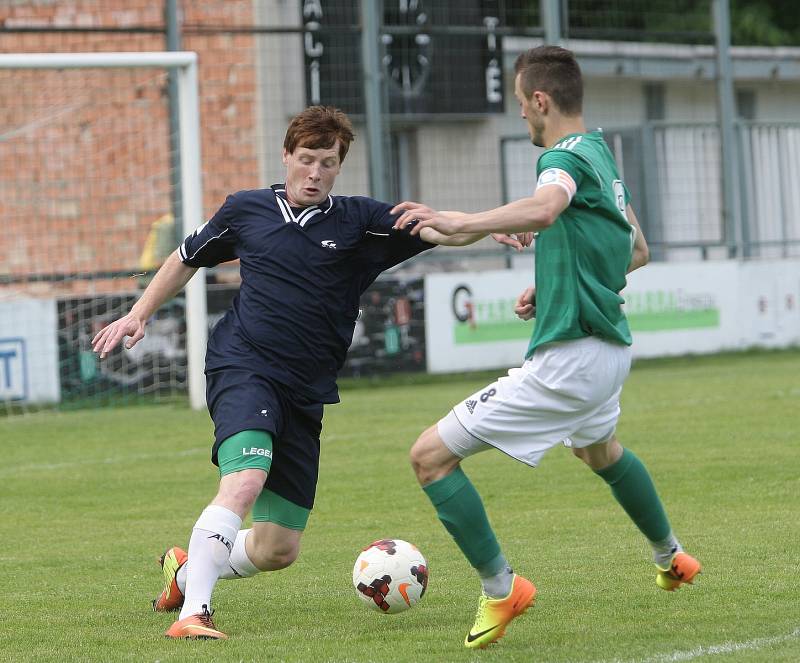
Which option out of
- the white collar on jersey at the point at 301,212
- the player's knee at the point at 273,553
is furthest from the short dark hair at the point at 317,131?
the player's knee at the point at 273,553

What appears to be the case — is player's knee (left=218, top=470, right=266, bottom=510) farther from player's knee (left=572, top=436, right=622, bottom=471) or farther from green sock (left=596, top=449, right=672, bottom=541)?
green sock (left=596, top=449, right=672, bottom=541)

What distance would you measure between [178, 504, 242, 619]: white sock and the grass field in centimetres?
17

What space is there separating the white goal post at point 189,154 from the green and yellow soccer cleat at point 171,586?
27.2 feet

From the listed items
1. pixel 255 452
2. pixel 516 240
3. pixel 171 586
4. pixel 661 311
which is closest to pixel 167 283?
pixel 255 452

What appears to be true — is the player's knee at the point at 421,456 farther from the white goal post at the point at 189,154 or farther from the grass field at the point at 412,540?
the white goal post at the point at 189,154

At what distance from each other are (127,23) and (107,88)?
389cm

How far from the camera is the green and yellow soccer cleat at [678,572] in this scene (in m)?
5.70

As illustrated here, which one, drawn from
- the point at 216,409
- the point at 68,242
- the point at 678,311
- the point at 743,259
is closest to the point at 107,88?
the point at 68,242

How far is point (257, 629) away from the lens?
222 inches

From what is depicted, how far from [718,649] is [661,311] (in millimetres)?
14565

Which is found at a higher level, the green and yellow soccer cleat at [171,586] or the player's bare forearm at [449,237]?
the player's bare forearm at [449,237]

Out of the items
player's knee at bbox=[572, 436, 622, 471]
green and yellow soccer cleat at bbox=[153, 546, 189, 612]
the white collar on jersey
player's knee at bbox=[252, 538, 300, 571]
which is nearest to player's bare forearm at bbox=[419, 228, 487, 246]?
the white collar on jersey

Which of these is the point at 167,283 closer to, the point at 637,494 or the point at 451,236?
the point at 451,236

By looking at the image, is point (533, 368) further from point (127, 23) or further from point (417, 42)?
point (127, 23)
